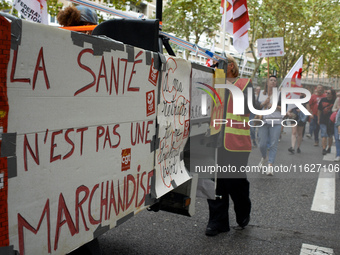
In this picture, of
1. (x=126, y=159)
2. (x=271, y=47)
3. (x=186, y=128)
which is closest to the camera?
(x=126, y=159)

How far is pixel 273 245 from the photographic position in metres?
4.18

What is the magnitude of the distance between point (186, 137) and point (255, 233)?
1855mm

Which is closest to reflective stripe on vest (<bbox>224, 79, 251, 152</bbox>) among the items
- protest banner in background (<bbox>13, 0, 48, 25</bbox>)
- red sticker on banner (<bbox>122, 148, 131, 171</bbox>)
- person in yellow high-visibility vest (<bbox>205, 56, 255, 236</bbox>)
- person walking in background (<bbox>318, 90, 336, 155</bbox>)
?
person in yellow high-visibility vest (<bbox>205, 56, 255, 236</bbox>)

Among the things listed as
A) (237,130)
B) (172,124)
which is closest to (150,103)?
(172,124)

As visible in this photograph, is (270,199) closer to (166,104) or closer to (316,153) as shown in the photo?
(166,104)

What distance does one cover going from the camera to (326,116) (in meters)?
11.0

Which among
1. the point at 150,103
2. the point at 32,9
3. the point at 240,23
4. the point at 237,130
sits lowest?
the point at 237,130

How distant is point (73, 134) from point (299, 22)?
27399mm

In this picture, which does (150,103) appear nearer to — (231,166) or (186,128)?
(186,128)

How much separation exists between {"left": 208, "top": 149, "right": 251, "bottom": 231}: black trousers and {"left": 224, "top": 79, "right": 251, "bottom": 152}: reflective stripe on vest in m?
0.08

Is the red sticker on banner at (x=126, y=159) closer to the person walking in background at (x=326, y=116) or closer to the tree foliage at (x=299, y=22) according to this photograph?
the person walking in background at (x=326, y=116)

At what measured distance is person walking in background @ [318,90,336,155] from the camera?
1084cm

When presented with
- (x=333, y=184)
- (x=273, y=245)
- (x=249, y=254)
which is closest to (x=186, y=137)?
(x=249, y=254)

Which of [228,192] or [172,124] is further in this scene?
[228,192]
